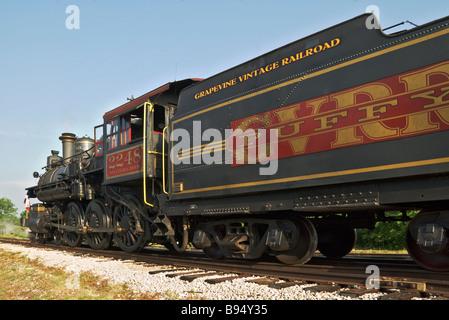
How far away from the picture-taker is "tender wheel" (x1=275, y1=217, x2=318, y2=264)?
6.34 meters

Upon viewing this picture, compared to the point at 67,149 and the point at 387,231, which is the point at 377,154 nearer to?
the point at 387,231

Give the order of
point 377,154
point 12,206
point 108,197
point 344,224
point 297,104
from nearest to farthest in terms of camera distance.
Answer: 1. point 377,154
2. point 297,104
3. point 344,224
4. point 108,197
5. point 12,206

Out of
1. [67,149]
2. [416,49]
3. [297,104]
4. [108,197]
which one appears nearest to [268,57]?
[297,104]

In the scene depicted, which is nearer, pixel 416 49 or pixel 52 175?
pixel 416 49

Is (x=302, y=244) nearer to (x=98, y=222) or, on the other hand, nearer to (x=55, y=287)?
(x=55, y=287)

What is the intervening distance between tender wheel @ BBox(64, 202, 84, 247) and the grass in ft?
16.8

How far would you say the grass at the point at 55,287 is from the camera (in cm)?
473

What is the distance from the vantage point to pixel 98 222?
11.4 meters

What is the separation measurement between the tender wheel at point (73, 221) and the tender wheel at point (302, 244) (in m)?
8.03

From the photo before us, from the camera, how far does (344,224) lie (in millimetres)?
7148

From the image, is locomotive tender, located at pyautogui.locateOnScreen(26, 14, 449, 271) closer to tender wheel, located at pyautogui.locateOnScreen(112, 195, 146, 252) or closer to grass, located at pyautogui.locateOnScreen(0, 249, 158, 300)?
tender wheel, located at pyautogui.locateOnScreen(112, 195, 146, 252)

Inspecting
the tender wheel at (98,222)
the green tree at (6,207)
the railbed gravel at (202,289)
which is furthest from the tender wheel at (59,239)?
the green tree at (6,207)

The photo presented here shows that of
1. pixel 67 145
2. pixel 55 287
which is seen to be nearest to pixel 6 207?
pixel 67 145
